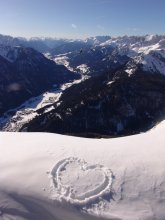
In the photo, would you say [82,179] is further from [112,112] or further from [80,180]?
[112,112]

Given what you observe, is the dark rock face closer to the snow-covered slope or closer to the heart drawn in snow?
the snow-covered slope

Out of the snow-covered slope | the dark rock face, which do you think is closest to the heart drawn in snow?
the snow-covered slope

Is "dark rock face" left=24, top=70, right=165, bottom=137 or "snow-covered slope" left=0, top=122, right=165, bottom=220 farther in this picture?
"dark rock face" left=24, top=70, right=165, bottom=137

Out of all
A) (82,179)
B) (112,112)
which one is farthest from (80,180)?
(112,112)

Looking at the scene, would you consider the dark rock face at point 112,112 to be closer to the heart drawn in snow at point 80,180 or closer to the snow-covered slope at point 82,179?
the snow-covered slope at point 82,179

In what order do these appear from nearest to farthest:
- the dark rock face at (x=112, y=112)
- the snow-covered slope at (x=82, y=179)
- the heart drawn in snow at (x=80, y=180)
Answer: the snow-covered slope at (x=82, y=179) < the heart drawn in snow at (x=80, y=180) < the dark rock face at (x=112, y=112)

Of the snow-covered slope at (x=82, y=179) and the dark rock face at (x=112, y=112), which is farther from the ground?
the snow-covered slope at (x=82, y=179)

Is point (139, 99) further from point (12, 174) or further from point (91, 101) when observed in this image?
point (12, 174)

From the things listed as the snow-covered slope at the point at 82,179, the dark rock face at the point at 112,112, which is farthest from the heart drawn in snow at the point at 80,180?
the dark rock face at the point at 112,112
